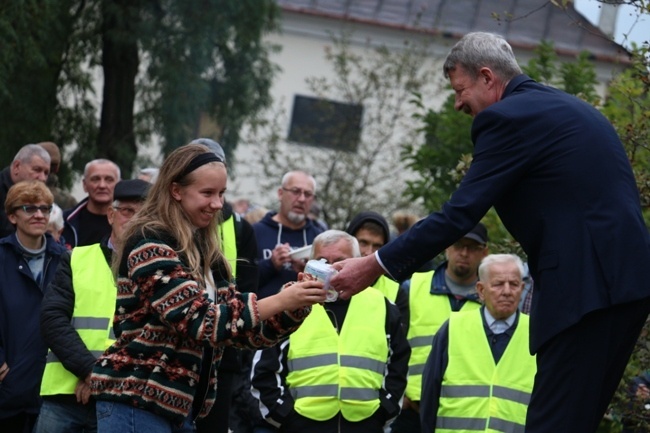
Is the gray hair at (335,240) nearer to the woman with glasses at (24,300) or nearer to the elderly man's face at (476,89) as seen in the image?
the woman with glasses at (24,300)

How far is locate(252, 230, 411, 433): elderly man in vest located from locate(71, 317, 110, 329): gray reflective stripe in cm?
104

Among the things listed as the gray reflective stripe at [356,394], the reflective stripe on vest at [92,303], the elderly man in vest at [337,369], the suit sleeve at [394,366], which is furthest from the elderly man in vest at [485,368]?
the reflective stripe on vest at [92,303]

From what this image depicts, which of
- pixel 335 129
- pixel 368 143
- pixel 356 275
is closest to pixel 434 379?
pixel 356 275

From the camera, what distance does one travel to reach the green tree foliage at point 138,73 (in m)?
16.5

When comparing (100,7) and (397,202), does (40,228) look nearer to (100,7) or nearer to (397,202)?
(100,7)

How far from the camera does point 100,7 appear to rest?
16.7 m

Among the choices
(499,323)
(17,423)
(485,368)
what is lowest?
(17,423)

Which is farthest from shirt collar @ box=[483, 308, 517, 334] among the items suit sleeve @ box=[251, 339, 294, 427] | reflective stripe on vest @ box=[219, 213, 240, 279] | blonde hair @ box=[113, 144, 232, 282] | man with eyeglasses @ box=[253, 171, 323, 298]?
blonde hair @ box=[113, 144, 232, 282]

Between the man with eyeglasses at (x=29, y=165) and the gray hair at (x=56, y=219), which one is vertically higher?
the man with eyeglasses at (x=29, y=165)

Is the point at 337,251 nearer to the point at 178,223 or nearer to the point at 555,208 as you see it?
the point at 178,223

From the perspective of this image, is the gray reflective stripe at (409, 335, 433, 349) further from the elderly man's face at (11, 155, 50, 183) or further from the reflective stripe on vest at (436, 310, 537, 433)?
the elderly man's face at (11, 155, 50, 183)

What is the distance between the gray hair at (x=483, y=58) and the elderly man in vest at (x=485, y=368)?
2583 millimetres

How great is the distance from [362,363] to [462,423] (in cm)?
71

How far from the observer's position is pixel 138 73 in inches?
698
